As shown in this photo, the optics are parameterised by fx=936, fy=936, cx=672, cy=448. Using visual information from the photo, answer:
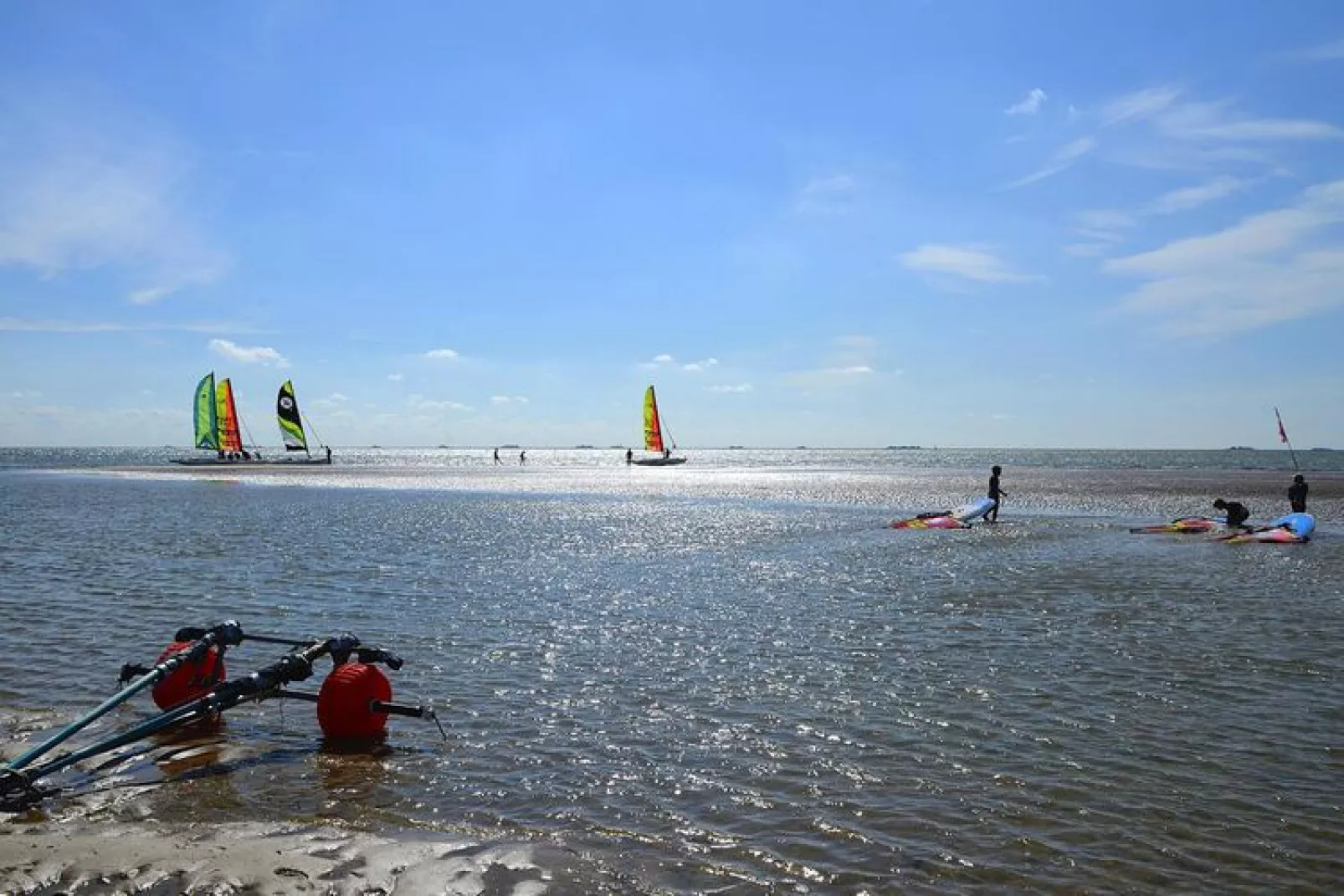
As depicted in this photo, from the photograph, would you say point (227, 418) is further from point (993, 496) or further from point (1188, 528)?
point (1188, 528)

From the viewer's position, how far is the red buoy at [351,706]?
29.2 feet

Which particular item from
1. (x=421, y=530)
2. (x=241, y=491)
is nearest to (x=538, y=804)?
(x=421, y=530)

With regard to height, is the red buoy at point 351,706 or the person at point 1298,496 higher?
the person at point 1298,496

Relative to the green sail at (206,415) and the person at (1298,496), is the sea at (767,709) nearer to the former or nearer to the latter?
the person at (1298,496)

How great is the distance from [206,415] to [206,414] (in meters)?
0.08

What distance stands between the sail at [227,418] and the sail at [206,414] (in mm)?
577

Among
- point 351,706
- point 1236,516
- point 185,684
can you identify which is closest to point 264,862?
point 351,706

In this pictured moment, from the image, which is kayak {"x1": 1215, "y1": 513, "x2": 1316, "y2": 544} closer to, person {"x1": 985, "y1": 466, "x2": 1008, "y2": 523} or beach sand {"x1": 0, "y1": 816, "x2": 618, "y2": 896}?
person {"x1": 985, "y1": 466, "x2": 1008, "y2": 523}

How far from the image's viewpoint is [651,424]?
10575 centimetres

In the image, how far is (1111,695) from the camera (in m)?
10.6

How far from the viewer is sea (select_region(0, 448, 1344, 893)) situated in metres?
6.63

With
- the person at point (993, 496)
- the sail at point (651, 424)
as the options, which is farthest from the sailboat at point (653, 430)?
the person at point (993, 496)

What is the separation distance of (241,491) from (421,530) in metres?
26.4

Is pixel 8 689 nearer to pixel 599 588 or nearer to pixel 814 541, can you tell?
pixel 599 588
